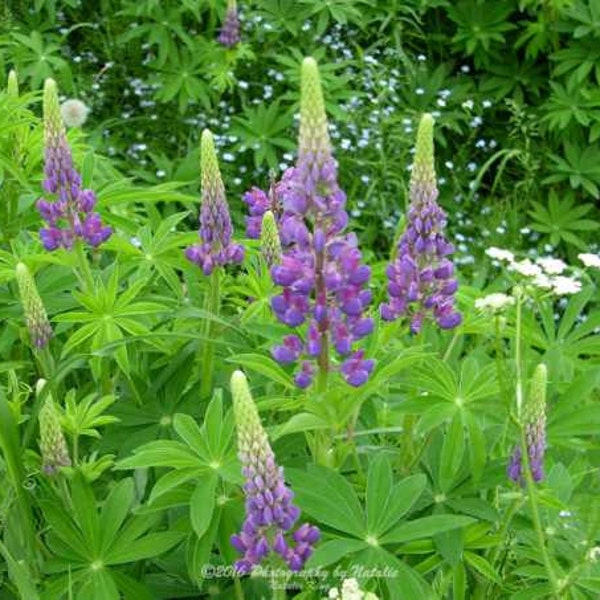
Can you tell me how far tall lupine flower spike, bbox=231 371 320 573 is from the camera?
5.18 feet

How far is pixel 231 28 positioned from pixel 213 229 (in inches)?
105

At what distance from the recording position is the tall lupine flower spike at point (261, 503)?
1580 millimetres

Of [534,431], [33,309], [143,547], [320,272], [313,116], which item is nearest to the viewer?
[313,116]

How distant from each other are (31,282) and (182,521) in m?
0.54

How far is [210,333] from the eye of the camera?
2348mm

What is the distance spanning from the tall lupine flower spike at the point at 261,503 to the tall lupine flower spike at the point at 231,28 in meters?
3.20

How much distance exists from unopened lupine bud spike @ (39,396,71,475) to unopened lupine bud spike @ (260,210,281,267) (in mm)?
550

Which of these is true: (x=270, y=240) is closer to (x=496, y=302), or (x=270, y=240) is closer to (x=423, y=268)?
(x=423, y=268)

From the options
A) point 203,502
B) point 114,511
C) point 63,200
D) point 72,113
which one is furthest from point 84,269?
point 72,113

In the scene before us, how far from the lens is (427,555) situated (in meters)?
2.14

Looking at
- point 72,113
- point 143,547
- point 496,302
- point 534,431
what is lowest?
point 72,113

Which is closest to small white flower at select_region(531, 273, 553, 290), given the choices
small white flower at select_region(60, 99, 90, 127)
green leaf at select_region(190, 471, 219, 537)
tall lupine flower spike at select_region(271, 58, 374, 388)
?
tall lupine flower spike at select_region(271, 58, 374, 388)

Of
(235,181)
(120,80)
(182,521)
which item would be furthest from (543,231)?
(182,521)

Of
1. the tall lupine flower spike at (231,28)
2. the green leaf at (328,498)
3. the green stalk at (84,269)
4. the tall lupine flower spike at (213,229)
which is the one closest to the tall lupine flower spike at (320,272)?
the green leaf at (328,498)
